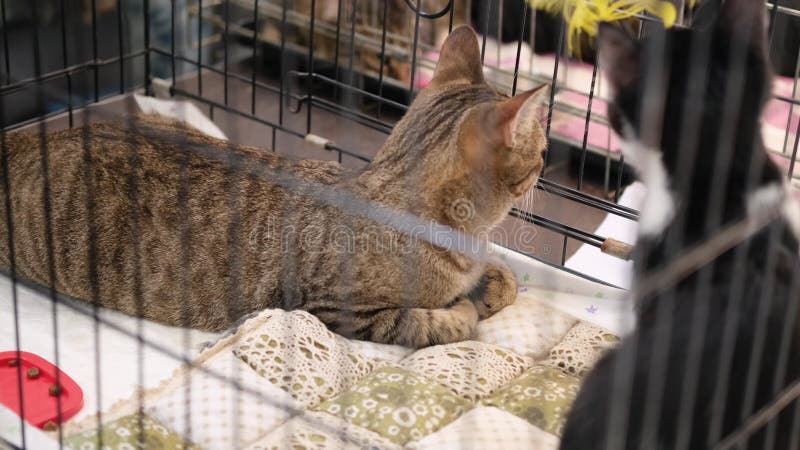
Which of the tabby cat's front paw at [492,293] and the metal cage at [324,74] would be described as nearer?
the tabby cat's front paw at [492,293]

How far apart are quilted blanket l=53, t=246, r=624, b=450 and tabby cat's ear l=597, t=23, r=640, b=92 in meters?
0.63

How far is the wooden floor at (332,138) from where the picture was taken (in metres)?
2.43

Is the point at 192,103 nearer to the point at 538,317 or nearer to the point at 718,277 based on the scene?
the point at 538,317

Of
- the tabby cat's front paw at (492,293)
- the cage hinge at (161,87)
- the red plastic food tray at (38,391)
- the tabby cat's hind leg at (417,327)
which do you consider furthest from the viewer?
the cage hinge at (161,87)

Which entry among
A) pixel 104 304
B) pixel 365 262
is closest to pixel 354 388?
pixel 365 262

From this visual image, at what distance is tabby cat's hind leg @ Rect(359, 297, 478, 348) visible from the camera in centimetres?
205

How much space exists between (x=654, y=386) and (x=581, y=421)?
0.13 m

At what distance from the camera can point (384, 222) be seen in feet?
6.54

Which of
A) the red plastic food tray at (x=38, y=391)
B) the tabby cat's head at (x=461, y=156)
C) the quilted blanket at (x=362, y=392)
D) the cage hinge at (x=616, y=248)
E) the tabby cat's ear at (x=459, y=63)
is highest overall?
the tabby cat's ear at (x=459, y=63)

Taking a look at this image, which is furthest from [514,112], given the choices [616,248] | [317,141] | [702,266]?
[317,141]

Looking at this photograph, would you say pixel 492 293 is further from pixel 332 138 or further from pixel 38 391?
pixel 332 138

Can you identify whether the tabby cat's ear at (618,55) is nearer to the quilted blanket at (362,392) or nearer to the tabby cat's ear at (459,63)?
the quilted blanket at (362,392)

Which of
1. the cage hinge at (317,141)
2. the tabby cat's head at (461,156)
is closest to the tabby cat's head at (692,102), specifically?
the tabby cat's head at (461,156)

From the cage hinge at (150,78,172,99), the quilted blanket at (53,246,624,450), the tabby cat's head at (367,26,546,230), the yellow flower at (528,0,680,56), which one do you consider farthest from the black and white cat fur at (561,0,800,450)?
the cage hinge at (150,78,172,99)
